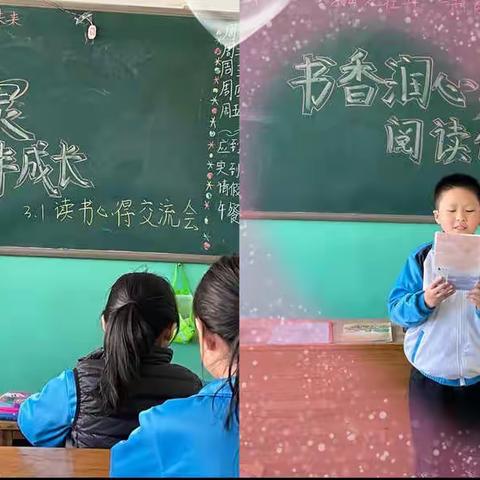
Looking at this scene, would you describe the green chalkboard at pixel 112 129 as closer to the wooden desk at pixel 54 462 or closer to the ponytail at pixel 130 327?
the ponytail at pixel 130 327

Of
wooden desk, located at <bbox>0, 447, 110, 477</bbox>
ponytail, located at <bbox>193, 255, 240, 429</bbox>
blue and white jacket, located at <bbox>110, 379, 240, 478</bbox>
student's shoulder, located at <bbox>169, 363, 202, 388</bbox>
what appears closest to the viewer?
blue and white jacket, located at <bbox>110, 379, 240, 478</bbox>

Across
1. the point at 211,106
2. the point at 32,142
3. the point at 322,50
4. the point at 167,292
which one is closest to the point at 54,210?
the point at 32,142

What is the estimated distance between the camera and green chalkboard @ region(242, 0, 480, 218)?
1.04 m

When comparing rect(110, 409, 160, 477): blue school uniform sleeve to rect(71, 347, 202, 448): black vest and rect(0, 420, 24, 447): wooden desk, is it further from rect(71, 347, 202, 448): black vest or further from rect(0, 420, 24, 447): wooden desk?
rect(0, 420, 24, 447): wooden desk

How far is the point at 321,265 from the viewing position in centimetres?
105

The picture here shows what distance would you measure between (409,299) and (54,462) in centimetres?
99

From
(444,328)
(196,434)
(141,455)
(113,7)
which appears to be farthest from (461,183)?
(113,7)

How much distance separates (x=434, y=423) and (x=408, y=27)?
624 mm

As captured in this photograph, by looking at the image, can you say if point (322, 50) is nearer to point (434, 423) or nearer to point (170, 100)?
point (434, 423)

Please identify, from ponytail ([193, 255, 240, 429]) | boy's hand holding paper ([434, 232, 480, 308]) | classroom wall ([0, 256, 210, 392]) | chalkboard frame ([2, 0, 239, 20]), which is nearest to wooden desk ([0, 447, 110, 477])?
ponytail ([193, 255, 240, 429])

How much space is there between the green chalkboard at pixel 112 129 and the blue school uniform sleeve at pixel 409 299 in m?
1.79

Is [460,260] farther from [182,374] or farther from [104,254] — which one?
[104,254]

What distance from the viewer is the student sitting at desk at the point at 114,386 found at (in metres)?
1.78

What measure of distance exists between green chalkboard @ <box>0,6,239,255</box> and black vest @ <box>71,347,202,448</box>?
42.7 inches
